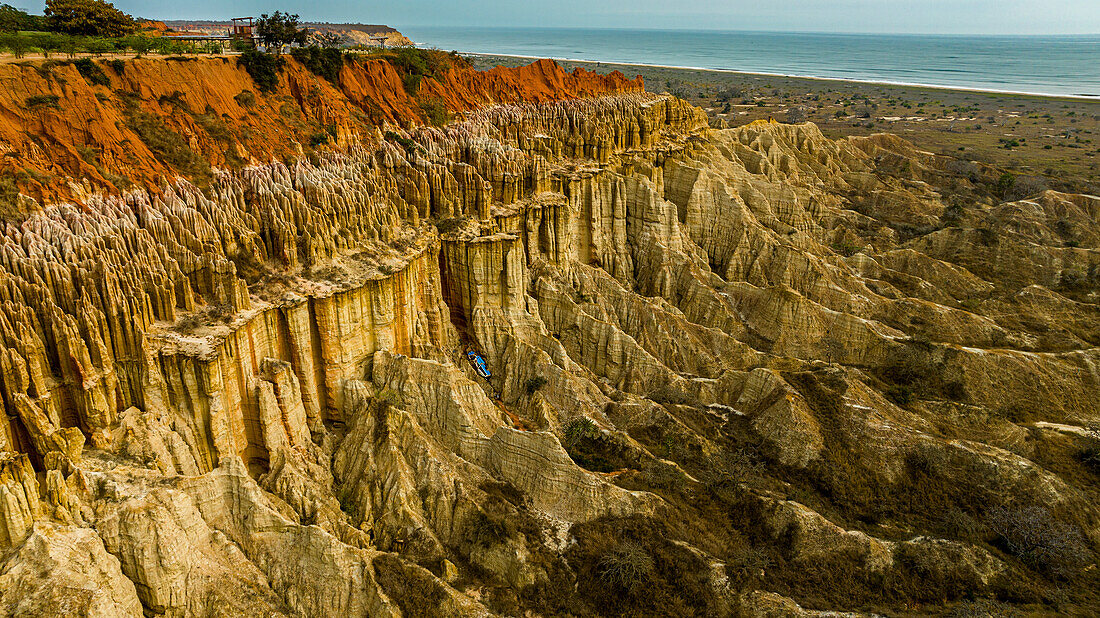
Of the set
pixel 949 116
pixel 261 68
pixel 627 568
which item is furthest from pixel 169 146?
pixel 949 116

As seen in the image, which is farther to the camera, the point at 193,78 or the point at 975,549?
the point at 193,78

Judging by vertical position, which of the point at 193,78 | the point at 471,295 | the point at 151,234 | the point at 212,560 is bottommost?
the point at 212,560

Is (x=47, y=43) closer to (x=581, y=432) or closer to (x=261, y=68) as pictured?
(x=261, y=68)

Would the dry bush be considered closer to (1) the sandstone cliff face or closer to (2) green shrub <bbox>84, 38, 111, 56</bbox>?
(1) the sandstone cliff face

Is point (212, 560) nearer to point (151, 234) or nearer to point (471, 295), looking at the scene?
point (151, 234)

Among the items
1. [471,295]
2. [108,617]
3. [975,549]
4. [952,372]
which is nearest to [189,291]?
[108,617]

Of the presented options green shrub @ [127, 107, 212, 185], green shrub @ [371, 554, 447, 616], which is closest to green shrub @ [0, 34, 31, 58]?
green shrub @ [127, 107, 212, 185]
